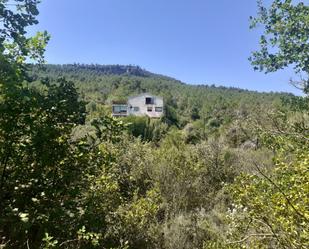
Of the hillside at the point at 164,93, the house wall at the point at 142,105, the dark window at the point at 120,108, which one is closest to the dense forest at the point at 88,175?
the hillside at the point at 164,93

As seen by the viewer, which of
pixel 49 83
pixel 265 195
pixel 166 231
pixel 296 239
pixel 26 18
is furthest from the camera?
pixel 166 231

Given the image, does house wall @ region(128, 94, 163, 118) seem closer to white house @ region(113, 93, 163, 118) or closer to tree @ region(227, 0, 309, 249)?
white house @ region(113, 93, 163, 118)

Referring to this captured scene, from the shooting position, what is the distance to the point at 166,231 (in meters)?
7.38

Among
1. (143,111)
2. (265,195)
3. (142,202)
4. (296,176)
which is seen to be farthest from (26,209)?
(143,111)

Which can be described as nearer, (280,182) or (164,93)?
(280,182)

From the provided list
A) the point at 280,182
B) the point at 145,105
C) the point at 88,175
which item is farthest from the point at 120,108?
the point at 280,182

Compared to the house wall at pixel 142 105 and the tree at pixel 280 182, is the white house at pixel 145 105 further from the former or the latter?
the tree at pixel 280 182

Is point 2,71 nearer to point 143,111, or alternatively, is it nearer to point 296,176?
point 296,176

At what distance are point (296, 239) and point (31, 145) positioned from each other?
286cm

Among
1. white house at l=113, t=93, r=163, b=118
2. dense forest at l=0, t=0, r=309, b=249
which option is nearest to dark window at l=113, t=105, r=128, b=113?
white house at l=113, t=93, r=163, b=118

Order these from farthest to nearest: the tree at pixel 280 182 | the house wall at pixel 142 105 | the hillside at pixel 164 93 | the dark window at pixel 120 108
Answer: the house wall at pixel 142 105
the hillside at pixel 164 93
the dark window at pixel 120 108
the tree at pixel 280 182

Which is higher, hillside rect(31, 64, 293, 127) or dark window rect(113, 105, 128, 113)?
hillside rect(31, 64, 293, 127)

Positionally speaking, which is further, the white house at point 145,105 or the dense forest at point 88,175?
the white house at point 145,105

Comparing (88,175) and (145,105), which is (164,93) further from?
(88,175)
